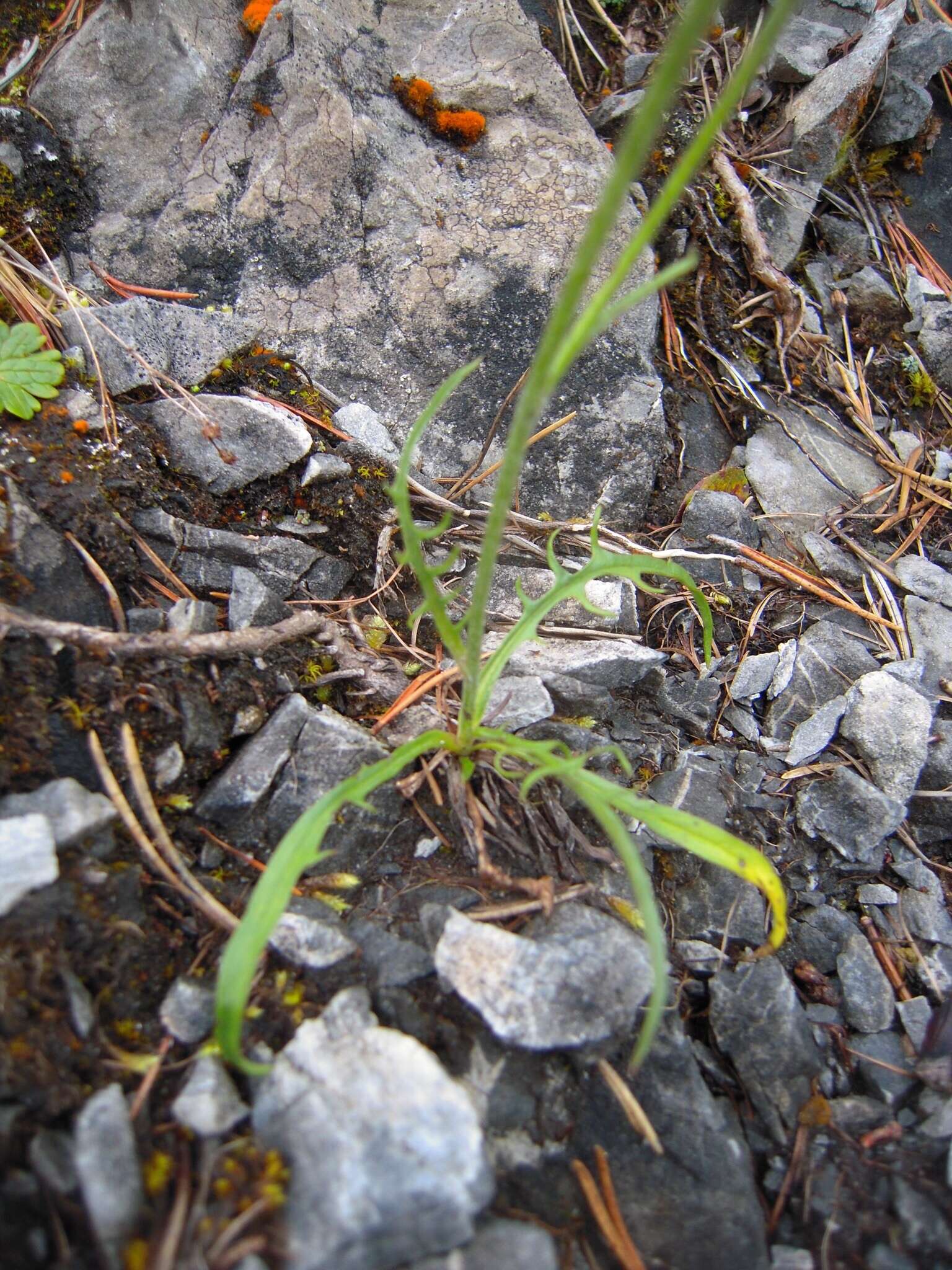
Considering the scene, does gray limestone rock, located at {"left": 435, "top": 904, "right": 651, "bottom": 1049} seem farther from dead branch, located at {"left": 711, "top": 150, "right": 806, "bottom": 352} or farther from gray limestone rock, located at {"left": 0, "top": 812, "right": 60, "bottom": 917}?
dead branch, located at {"left": 711, "top": 150, "right": 806, "bottom": 352}

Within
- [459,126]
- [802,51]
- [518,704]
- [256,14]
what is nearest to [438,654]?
[518,704]

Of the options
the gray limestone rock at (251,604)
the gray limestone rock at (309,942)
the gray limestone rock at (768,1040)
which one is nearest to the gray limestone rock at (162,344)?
the gray limestone rock at (251,604)

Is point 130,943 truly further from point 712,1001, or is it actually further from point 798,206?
point 798,206

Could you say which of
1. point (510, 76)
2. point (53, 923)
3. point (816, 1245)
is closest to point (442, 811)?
point (53, 923)

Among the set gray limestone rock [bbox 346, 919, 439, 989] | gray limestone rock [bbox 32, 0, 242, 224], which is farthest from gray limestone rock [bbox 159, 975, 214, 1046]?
gray limestone rock [bbox 32, 0, 242, 224]

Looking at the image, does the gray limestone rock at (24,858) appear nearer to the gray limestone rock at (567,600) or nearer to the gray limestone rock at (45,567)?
the gray limestone rock at (45,567)

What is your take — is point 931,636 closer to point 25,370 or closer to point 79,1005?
point 79,1005
